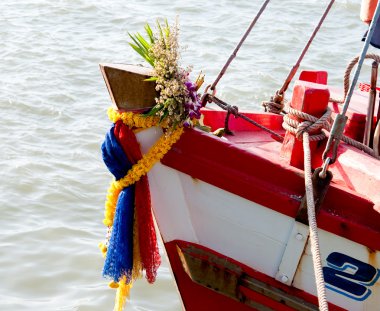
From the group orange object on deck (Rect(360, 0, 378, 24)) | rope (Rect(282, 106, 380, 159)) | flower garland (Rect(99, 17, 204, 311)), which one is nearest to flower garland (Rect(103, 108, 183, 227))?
flower garland (Rect(99, 17, 204, 311))

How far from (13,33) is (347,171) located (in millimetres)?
8097

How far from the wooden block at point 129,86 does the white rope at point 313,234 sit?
26.6 inches

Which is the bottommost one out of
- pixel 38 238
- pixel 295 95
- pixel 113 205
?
pixel 38 238

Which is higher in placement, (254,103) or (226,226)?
(226,226)

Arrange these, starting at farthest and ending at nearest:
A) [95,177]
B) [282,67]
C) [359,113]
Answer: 1. [282,67]
2. [95,177]
3. [359,113]

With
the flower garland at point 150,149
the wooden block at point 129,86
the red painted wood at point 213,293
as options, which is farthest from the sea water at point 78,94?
the red painted wood at point 213,293

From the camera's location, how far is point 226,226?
315 cm

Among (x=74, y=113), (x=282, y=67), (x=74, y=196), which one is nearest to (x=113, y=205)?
(x=74, y=196)

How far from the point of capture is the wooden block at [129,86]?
2.87 m

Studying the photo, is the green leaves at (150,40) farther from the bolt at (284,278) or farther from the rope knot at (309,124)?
the bolt at (284,278)

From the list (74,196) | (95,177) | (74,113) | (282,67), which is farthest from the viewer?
(282,67)

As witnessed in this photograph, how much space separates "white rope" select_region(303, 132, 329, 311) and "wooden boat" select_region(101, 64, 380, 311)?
0.41 feet

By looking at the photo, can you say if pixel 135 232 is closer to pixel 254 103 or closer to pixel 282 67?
pixel 254 103

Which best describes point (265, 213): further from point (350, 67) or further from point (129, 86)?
point (350, 67)
